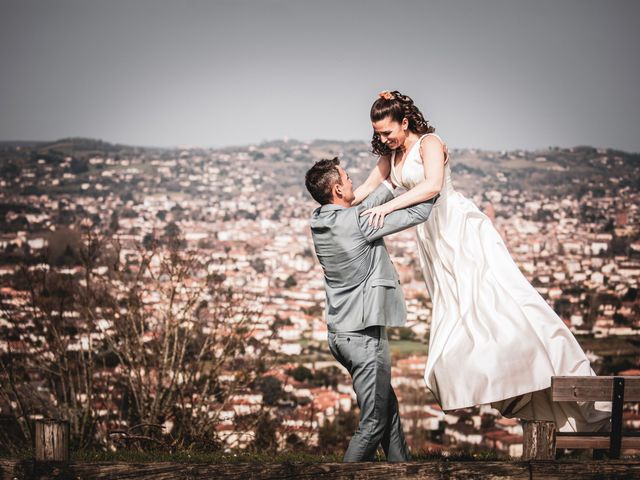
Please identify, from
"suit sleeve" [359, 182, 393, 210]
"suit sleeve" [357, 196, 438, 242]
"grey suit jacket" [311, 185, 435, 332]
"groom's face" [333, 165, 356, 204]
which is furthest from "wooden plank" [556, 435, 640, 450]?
"groom's face" [333, 165, 356, 204]

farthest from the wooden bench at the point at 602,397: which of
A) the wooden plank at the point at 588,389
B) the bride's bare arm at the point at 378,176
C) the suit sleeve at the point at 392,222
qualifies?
the bride's bare arm at the point at 378,176

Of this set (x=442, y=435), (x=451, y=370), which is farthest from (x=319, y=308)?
(x=451, y=370)

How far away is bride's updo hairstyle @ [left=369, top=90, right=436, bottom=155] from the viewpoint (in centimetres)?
412

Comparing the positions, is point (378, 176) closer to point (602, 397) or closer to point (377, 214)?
Answer: point (377, 214)

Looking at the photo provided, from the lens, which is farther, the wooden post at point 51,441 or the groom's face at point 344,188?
the groom's face at point 344,188

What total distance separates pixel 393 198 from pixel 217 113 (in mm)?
50546

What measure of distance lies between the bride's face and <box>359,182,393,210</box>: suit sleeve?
0.42 m

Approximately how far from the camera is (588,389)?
3.59m

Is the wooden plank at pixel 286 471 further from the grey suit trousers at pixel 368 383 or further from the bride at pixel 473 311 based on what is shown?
the bride at pixel 473 311

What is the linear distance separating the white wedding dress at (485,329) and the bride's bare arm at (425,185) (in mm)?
173

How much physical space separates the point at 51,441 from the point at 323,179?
169 cm

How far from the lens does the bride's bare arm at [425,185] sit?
3.63 metres

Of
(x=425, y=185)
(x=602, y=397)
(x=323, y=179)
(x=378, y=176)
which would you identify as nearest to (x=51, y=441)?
(x=323, y=179)

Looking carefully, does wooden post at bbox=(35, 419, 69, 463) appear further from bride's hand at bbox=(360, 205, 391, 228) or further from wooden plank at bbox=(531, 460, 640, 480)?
wooden plank at bbox=(531, 460, 640, 480)
